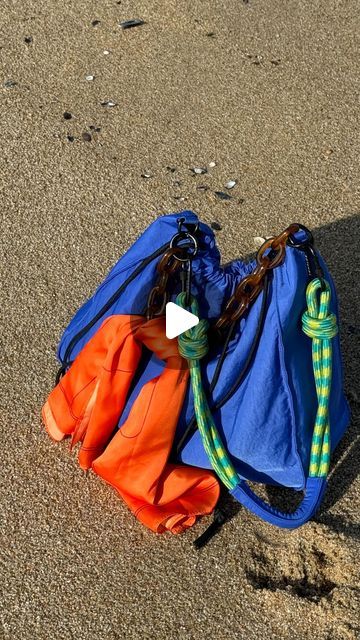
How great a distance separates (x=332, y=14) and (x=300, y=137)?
103 centimetres

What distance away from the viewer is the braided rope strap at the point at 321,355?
2188 mm

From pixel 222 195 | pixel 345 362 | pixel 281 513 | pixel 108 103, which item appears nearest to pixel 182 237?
pixel 281 513

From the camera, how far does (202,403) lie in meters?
2.24

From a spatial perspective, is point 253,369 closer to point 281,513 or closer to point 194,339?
point 194,339

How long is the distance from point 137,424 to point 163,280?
0.39m

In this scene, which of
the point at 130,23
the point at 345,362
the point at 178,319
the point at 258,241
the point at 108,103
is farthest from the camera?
the point at 130,23

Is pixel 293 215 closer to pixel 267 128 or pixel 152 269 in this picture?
pixel 267 128

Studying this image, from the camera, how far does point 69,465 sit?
2.52m

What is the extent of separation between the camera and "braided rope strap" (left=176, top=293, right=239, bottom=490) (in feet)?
7.16

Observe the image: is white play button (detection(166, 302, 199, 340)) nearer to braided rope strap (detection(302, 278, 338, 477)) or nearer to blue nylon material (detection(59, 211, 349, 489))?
blue nylon material (detection(59, 211, 349, 489))

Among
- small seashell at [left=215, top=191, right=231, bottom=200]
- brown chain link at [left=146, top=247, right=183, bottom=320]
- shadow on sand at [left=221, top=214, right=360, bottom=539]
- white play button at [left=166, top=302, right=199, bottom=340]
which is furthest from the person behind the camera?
small seashell at [left=215, top=191, right=231, bottom=200]

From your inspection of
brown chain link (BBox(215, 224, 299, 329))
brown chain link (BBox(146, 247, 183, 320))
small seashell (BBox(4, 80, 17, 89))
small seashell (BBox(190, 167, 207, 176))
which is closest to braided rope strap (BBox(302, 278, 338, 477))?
brown chain link (BBox(215, 224, 299, 329))

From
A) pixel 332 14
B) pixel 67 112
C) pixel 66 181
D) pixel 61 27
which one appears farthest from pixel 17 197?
pixel 332 14

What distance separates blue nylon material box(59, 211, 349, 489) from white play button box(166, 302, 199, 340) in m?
0.16
